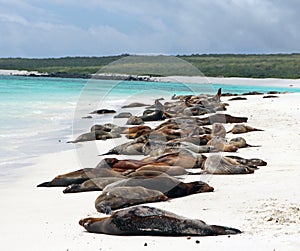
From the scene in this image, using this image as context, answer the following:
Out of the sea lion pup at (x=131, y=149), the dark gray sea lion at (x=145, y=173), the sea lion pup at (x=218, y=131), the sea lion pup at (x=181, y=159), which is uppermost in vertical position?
the dark gray sea lion at (x=145, y=173)

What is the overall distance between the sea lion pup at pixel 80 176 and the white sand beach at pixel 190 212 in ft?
0.76

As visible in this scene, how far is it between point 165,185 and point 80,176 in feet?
5.89

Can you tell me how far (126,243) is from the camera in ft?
17.3

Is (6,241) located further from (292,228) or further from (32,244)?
(292,228)

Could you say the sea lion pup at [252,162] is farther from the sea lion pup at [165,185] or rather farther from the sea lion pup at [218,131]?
the sea lion pup at [218,131]

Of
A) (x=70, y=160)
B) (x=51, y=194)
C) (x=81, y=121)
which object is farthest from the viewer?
(x=81, y=121)

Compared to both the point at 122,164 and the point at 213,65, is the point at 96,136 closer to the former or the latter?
the point at 122,164

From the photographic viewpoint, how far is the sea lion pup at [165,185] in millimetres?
7336

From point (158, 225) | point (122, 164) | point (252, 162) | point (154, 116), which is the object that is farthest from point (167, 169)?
point (154, 116)

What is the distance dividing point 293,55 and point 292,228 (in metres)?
144

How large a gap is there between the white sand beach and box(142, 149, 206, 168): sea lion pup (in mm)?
648

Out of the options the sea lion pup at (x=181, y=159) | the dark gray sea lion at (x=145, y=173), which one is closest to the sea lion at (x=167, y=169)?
the dark gray sea lion at (x=145, y=173)

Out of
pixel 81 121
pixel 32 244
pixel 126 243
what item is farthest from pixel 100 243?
pixel 81 121

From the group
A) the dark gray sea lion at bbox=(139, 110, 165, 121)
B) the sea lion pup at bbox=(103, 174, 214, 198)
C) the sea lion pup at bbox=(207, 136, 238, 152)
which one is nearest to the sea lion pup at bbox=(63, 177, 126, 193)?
the sea lion pup at bbox=(103, 174, 214, 198)
